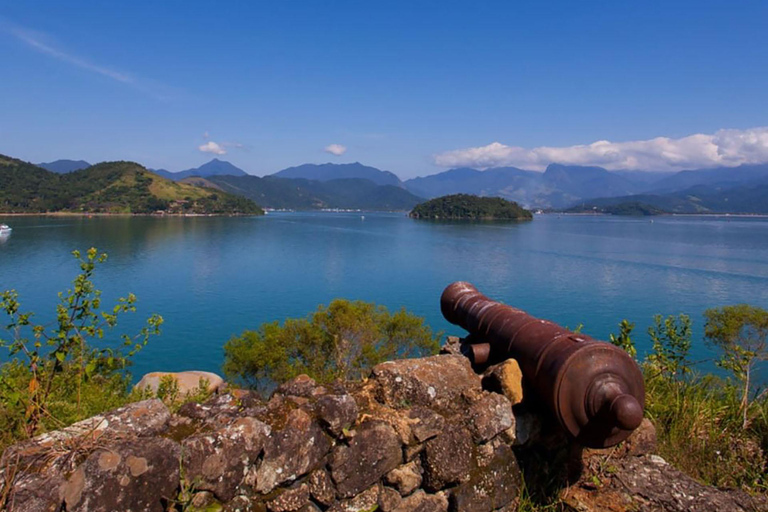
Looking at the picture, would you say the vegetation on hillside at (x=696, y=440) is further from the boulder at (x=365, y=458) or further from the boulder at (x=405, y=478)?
the boulder at (x=365, y=458)

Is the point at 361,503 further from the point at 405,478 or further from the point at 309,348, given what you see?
the point at 309,348

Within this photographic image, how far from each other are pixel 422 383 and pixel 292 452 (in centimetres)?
143

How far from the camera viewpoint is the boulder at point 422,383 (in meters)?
4.27

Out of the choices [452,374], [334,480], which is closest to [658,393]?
[452,374]

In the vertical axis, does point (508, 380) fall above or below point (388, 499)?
above

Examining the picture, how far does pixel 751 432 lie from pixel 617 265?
224 ft

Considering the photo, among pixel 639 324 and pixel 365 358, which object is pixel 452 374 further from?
pixel 639 324

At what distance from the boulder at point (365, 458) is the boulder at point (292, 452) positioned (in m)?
0.16

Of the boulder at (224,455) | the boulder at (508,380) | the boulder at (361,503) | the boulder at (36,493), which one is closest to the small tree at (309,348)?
the boulder at (508,380)

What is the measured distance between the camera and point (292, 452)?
345 centimetres

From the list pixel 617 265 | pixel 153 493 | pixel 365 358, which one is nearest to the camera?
pixel 153 493

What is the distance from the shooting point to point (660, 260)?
72188 mm

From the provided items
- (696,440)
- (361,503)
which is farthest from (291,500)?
(696,440)

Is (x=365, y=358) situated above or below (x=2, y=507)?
below
